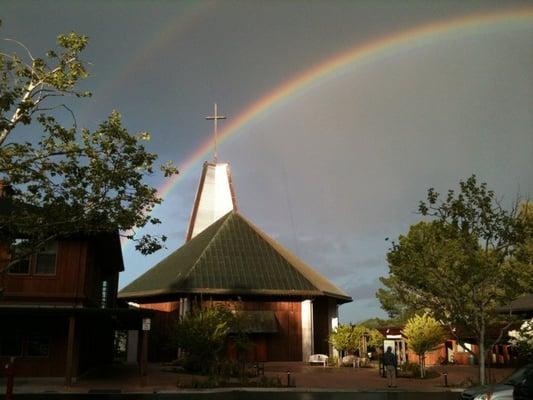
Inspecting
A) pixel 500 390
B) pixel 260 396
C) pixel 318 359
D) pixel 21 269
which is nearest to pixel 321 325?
pixel 318 359

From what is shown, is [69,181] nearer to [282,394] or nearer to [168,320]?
[282,394]

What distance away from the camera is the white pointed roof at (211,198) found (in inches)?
2687

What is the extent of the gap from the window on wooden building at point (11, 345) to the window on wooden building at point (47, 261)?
334cm

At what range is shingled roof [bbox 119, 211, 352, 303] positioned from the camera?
42.8 meters

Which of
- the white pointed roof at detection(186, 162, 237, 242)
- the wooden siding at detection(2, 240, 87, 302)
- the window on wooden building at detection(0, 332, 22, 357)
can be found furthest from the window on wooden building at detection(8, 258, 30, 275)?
the white pointed roof at detection(186, 162, 237, 242)

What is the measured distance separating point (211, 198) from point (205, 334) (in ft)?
135

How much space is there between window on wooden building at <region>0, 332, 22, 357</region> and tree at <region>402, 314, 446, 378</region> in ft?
69.1

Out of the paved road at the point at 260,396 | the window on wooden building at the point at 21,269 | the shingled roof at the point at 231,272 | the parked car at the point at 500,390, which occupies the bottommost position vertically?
the paved road at the point at 260,396

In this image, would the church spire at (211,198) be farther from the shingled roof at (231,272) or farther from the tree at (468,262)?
the tree at (468,262)

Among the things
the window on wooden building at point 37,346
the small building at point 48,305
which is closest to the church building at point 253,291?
the small building at point 48,305

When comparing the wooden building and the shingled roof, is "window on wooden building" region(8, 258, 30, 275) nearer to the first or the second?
the wooden building

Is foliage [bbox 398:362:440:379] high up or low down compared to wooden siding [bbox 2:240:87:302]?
down

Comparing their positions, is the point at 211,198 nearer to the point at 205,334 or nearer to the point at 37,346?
the point at 205,334

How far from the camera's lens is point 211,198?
2734 inches
